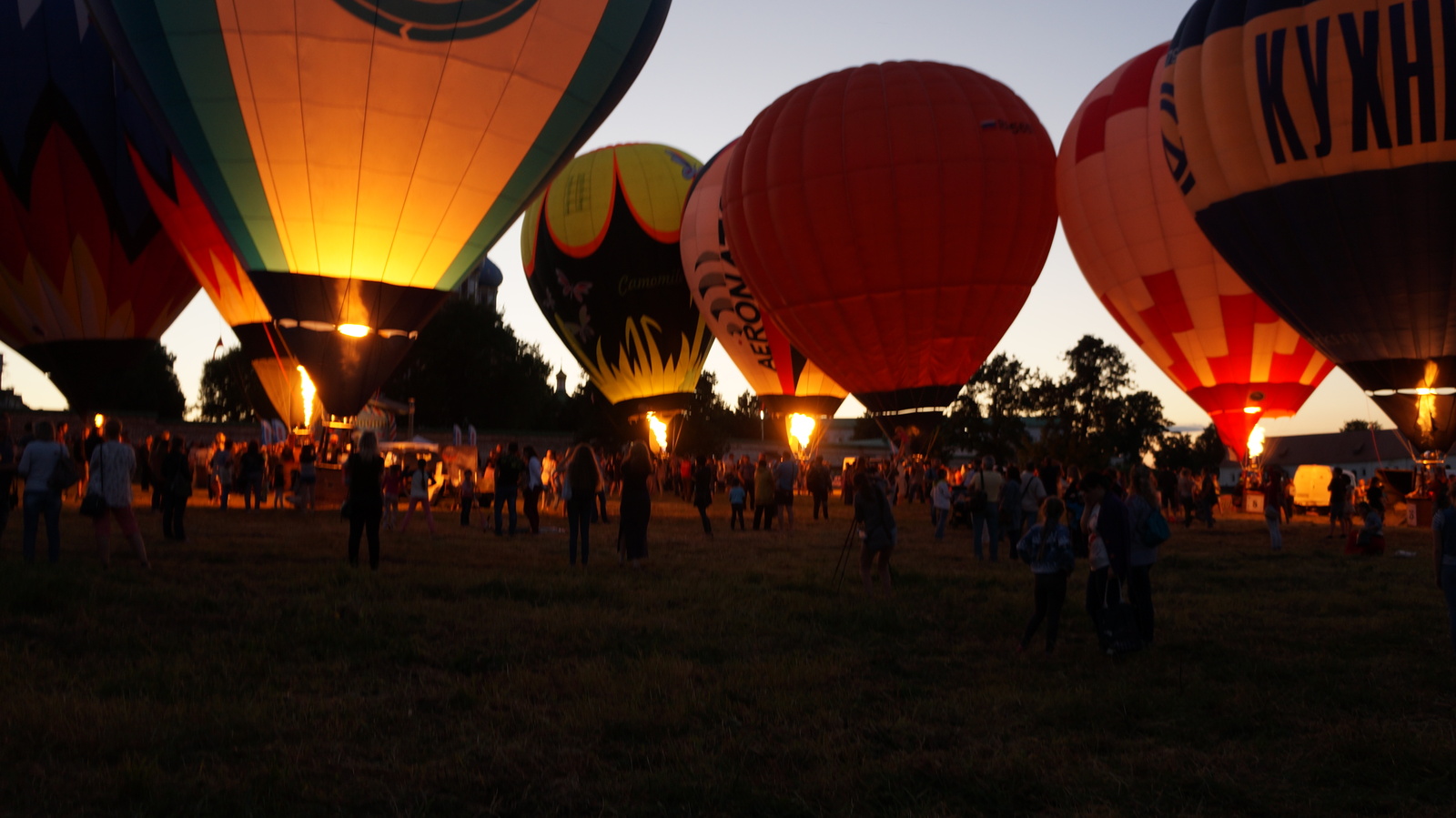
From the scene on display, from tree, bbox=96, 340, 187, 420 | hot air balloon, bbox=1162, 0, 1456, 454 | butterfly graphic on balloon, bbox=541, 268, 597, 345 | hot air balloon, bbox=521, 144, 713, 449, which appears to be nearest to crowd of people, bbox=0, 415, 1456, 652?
hot air balloon, bbox=1162, 0, 1456, 454

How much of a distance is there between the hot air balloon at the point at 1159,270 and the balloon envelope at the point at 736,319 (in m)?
7.91

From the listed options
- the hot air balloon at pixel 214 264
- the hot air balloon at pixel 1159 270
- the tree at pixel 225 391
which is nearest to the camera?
the hot air balloon at pixel 214 264

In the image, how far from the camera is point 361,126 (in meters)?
16.2

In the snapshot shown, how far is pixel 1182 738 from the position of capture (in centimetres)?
539

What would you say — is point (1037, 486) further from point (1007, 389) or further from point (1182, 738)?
point (1007, 389)

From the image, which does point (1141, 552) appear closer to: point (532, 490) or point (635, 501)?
point (635, 501)

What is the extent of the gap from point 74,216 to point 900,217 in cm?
1713

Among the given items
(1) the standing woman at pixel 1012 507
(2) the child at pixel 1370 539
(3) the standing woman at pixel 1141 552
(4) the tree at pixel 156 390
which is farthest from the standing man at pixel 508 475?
(4) the tree at pixel 156 390

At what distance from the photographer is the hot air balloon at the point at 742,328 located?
29797 mm

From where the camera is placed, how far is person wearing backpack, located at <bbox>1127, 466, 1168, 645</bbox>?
746 cm

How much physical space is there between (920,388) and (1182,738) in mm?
17761

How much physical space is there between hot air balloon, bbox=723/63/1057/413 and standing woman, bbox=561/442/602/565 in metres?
11.1

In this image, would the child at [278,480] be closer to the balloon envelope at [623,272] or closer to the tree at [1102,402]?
the balloon envelope at [623,272]

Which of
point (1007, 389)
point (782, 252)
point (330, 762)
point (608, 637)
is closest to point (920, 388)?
point (782, 252)
